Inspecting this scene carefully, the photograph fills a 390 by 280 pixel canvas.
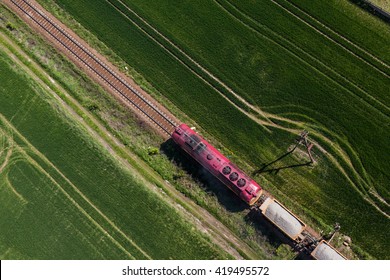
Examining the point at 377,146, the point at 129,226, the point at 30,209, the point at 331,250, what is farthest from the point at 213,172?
the point at 30,209

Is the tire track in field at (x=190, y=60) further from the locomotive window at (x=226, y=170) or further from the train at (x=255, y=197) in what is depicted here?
the locomotive window at (x=226, y=170)

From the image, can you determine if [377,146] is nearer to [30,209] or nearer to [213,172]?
[213,172]

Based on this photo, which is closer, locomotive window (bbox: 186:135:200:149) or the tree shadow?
locomotive window (bbox: 186:135:200:149)

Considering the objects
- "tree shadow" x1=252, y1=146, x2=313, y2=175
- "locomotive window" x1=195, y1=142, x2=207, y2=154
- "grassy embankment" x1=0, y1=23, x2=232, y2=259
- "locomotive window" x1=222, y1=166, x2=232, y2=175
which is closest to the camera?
"locomotive window" x1=222, y1=166, x2=232, y2=175

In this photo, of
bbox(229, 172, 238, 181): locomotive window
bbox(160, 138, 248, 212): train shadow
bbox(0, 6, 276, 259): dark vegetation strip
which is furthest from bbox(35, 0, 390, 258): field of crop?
bbox(0, 6, 276, 259): dark vegetation strip

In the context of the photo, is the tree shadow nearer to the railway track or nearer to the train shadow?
the train shadow

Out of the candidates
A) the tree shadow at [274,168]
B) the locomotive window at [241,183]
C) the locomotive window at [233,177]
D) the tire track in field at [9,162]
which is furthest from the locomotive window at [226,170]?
the tire track in field at [9,162]

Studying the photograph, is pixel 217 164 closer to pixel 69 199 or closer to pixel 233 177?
pixel 233 177
